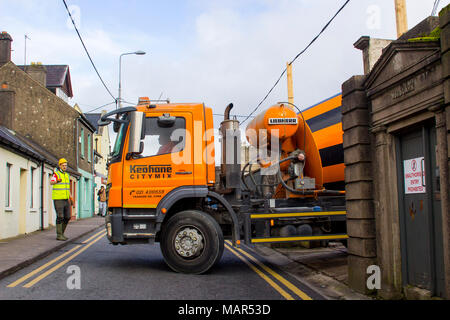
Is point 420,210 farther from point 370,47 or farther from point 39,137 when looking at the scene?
point 39,137

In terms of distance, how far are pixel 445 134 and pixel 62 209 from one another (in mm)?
10150

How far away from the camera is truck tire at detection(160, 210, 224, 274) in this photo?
765 centimetres

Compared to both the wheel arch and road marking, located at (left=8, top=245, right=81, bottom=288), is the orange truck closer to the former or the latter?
the wheel arch

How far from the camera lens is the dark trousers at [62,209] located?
12.1m

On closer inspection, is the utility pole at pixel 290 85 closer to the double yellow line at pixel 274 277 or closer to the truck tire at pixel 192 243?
the double yellow line at pixel 274 277

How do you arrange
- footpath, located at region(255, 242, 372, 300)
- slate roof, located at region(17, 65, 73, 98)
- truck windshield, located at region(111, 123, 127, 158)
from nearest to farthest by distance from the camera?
footpath, located at region(255, 242, 372, 300)
truck windshield, located at region(111, 123, 127, 158)
slate roof, located at region(17, 65, 73, 98)

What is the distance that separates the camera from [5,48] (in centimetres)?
2409

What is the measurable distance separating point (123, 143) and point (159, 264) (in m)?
2.49

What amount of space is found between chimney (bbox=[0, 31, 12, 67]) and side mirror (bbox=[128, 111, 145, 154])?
→ 752 inches

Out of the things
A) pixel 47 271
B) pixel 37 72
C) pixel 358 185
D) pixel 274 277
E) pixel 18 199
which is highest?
pixel 37 72

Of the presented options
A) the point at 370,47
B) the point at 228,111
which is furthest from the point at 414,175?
the point at 370,47

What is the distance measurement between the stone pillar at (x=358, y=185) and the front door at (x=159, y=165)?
9.15 feet

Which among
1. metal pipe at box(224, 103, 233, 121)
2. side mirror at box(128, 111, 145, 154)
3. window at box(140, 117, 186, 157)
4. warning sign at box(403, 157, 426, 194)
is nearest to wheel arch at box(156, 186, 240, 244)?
window at box(140, 117, 186, 157)

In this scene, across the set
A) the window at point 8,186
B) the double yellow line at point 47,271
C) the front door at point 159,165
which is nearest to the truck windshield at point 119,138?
the front door at point 159,165
